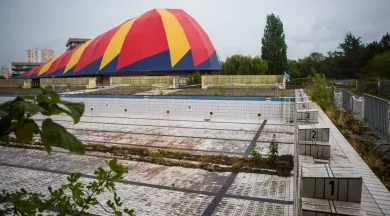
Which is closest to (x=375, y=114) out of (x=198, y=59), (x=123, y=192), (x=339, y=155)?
(x=339, y=155)

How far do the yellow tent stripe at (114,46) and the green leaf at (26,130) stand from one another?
33.1m

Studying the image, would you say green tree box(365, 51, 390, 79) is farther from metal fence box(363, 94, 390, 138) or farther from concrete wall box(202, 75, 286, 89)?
metal fence box(363, 94, 390, 138)

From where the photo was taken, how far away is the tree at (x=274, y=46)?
36719 mm

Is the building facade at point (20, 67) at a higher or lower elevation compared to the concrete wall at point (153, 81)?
higher

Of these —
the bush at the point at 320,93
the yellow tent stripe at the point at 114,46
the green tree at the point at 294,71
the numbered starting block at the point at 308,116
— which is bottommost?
the numbered starting block at the point at 308,116

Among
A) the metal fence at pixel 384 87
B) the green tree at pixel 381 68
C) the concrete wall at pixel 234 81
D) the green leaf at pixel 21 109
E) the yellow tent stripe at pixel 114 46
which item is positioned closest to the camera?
the green leaf at pixel 21 109

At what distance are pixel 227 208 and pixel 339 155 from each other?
9.35 ft

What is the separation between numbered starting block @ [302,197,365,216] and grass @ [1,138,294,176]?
2720 millimetres

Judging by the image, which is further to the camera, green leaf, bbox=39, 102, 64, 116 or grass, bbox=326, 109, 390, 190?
grass, bbox=326, 109, 390, 190

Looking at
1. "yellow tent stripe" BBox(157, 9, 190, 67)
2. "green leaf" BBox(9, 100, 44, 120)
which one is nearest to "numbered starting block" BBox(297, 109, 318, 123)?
"green leaf" BBox(9, 100, 44, 120)

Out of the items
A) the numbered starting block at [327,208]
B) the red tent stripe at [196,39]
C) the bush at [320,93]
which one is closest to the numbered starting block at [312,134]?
the numbered starting block at [327,208]

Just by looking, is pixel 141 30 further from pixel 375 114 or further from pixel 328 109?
pixel 375 114

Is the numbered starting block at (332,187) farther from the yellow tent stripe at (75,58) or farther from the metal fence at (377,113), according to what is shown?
the yellow tent stripe at (75,58)

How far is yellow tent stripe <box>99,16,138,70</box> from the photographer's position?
32.7 m
